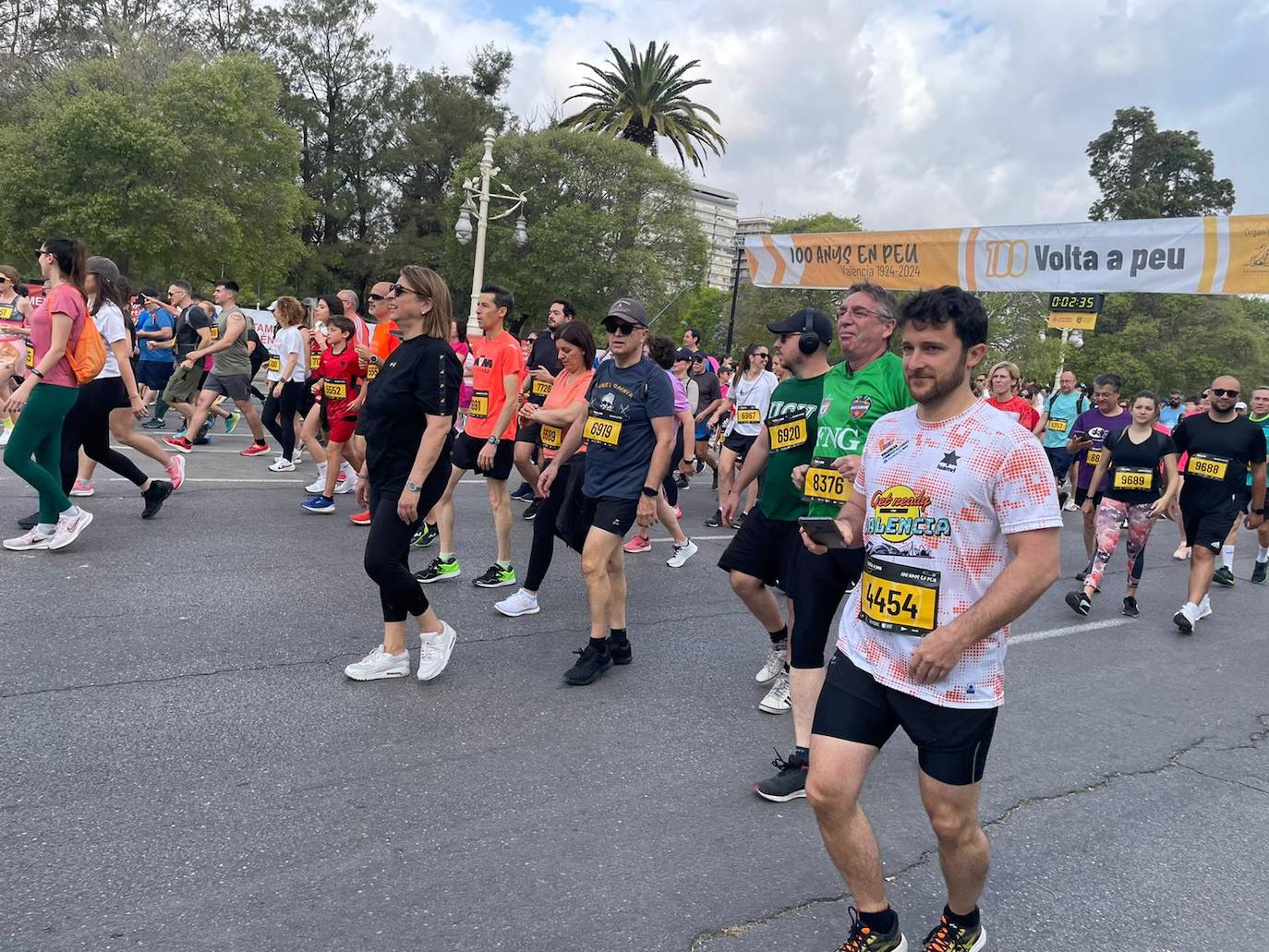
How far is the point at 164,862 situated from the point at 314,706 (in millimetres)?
1282

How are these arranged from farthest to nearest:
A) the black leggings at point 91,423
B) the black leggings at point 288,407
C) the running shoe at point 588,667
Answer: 1. the black leggings at point 288,407
2. the black leggings at point 91,423
3. the running shoe at point 588,667

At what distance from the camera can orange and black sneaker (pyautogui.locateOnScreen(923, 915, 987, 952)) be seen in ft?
8.34

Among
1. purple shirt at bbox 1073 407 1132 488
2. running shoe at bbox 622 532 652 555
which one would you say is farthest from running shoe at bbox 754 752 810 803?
purple shirt at bbox 1073 407 1132 488

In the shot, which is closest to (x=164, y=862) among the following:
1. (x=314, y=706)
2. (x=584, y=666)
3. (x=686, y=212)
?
(x=314, y=706)

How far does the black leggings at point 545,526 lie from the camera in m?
5.39

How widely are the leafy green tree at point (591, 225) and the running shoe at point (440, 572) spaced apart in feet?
113

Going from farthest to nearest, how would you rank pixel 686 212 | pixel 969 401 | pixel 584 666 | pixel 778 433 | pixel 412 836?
1. pixel 686 212
2. pixel 584 666
3. pixel 778 433
4. pixel 412 836
5. pixel 969 401

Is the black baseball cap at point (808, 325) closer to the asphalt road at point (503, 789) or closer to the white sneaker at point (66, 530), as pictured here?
the asphalt road at point (503, 789)

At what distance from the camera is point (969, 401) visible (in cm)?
248

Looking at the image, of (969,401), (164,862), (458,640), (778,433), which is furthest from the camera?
(458,640)

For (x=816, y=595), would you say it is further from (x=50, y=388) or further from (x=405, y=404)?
(x=50, y=388)

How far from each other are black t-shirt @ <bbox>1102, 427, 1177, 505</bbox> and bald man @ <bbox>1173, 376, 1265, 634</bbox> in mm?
281

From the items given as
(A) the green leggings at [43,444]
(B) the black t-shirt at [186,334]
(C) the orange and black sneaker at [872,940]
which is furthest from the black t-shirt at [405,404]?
(B) the black t-shirt at [186,334]

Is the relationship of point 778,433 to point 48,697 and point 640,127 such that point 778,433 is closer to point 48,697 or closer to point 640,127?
point 48,697
